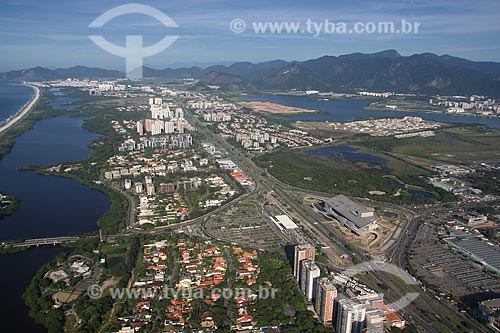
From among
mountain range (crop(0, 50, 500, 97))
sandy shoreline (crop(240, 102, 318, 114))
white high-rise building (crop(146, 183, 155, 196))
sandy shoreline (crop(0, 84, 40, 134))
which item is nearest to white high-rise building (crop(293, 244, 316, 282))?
white high-rise building (crop(146, 183, 155, 196))

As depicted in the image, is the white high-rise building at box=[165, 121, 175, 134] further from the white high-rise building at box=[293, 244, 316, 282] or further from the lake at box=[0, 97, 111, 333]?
the white high-rise building at box=[293, 244, 316, 282]

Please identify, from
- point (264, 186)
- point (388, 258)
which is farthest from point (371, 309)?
point (264, 186)

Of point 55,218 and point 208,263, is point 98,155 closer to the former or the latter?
point 55,218

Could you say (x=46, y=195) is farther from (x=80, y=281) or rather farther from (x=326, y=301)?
(x=326, y=301)

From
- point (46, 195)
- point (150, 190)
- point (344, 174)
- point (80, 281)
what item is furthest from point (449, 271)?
point (46, 195)

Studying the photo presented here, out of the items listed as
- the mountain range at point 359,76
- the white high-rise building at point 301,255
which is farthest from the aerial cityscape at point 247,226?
the mountain range at point 359,76
